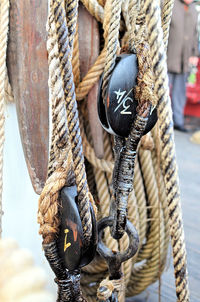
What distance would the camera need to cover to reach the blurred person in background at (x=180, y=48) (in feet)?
11.7

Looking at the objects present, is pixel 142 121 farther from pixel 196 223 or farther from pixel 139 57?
pixel 196 223

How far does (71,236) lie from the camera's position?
0.51 meters

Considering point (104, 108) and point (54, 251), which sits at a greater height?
point (104, 108)

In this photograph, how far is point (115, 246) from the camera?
1000 millimetres

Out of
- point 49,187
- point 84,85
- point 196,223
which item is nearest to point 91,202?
point 49,187

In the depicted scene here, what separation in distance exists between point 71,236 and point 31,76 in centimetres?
41

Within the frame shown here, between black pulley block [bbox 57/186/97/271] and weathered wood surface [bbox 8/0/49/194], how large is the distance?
30 centimetres

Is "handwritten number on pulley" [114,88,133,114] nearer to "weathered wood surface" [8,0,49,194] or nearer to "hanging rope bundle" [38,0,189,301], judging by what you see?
"hanging rope bundle" [38,0,189,301]

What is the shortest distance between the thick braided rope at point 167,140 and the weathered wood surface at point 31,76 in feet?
1.12

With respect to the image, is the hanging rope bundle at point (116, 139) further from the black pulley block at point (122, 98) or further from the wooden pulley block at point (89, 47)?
the wooden pulley block at point (89, 47)

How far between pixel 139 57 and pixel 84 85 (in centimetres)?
30

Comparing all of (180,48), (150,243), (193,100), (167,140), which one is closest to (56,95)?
(167,140)

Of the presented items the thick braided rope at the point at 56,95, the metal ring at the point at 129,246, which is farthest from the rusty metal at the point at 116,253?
the thick braided rope at the point at 56,95

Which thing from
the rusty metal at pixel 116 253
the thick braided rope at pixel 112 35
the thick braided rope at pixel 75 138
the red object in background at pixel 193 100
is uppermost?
the thick braided rope at pixel 112 35
